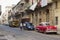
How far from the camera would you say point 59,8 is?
4169cm

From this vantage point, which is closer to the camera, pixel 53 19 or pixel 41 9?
pixel 53 19

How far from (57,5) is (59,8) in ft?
2.99

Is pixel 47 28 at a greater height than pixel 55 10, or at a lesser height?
lesser

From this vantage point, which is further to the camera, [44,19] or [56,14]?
[44,19]

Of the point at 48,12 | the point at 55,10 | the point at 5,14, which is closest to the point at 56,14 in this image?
the point at 55,10

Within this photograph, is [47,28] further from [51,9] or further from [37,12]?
[37,12]

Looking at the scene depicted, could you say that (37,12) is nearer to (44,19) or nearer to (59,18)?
(44,19)

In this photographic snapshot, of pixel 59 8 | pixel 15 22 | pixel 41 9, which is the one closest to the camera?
pixel 59 8

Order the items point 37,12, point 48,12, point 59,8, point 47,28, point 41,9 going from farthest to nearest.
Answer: point 37,12
point 41,9
point 48,12
point 59,8
point 47,28

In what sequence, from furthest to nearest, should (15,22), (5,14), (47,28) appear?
(5,14)
(15,22)
(47,28)

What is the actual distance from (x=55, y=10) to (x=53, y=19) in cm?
181

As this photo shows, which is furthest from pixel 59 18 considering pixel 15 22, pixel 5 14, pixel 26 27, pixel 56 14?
pixel 5 14

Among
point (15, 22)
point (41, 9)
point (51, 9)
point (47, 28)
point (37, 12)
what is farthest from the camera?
point (15, 22)

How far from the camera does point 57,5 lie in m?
42.4
